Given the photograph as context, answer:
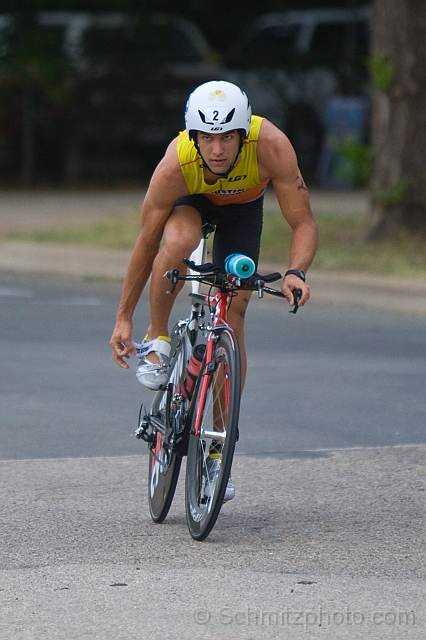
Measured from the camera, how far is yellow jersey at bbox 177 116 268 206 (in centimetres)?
497

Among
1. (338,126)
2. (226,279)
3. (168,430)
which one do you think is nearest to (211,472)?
(168,430)

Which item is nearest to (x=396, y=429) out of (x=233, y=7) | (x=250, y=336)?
(x=250, y=336)

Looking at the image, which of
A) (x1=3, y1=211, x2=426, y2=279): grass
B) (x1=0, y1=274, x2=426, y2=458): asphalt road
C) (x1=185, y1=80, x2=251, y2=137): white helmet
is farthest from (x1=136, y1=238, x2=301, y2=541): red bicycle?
(x1=3, y1=211, x2=426, y2=279): grass

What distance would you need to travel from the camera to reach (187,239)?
4.98 meters

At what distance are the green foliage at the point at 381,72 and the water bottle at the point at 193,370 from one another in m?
8.54

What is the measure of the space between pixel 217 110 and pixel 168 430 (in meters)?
1.28

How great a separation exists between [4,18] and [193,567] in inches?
631

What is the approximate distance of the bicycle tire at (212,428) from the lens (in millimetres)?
4668

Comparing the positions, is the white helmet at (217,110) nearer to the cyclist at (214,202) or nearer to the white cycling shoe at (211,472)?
the cyclist at (214,202)

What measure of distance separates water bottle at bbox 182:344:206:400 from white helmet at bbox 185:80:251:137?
0.86 metres

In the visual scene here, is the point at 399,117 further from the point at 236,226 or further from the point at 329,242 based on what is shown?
the point at 236,226

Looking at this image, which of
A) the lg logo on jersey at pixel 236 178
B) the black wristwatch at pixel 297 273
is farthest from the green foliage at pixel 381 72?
the black wristwatch at pixel 297 273

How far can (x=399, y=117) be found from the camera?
43.7 ft

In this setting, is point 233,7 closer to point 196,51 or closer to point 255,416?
point 196,51
